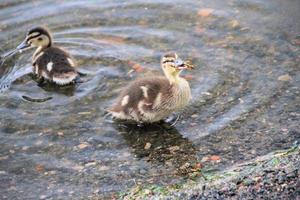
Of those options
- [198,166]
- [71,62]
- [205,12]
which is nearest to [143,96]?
[198,166]

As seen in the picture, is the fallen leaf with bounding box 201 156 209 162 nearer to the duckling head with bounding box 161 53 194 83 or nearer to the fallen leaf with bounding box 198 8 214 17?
the duckling head with bounding box 161 53 194 83

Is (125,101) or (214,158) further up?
(125,101)

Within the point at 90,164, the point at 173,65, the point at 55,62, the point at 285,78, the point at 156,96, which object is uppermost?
the point at 173,65

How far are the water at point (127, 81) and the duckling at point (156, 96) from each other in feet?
0.48

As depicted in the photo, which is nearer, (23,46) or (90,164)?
(90,164)

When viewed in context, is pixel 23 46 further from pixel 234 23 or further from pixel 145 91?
pixel 234 23

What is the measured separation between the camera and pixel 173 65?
19.4ft

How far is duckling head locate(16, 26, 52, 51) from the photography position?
24.4 feet

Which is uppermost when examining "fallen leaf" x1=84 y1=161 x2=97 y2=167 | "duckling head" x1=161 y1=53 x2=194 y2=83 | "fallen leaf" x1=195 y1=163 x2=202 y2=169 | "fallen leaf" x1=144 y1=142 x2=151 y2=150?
"duckling head" x1=161 y1=53 x2=194 y2=83

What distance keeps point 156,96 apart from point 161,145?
489 millimetres

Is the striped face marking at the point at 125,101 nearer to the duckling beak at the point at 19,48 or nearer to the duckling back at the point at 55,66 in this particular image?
the duckling back at the point at 55,66

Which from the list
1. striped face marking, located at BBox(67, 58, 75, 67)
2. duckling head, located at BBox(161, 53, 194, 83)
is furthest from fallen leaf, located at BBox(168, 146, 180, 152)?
striped face marking, located at BBox(67, 58, 75, 67)

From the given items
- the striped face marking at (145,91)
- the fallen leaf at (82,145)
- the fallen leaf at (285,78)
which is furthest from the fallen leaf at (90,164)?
the fallen leaf at (285,78)

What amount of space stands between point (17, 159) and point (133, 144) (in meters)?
1.02
